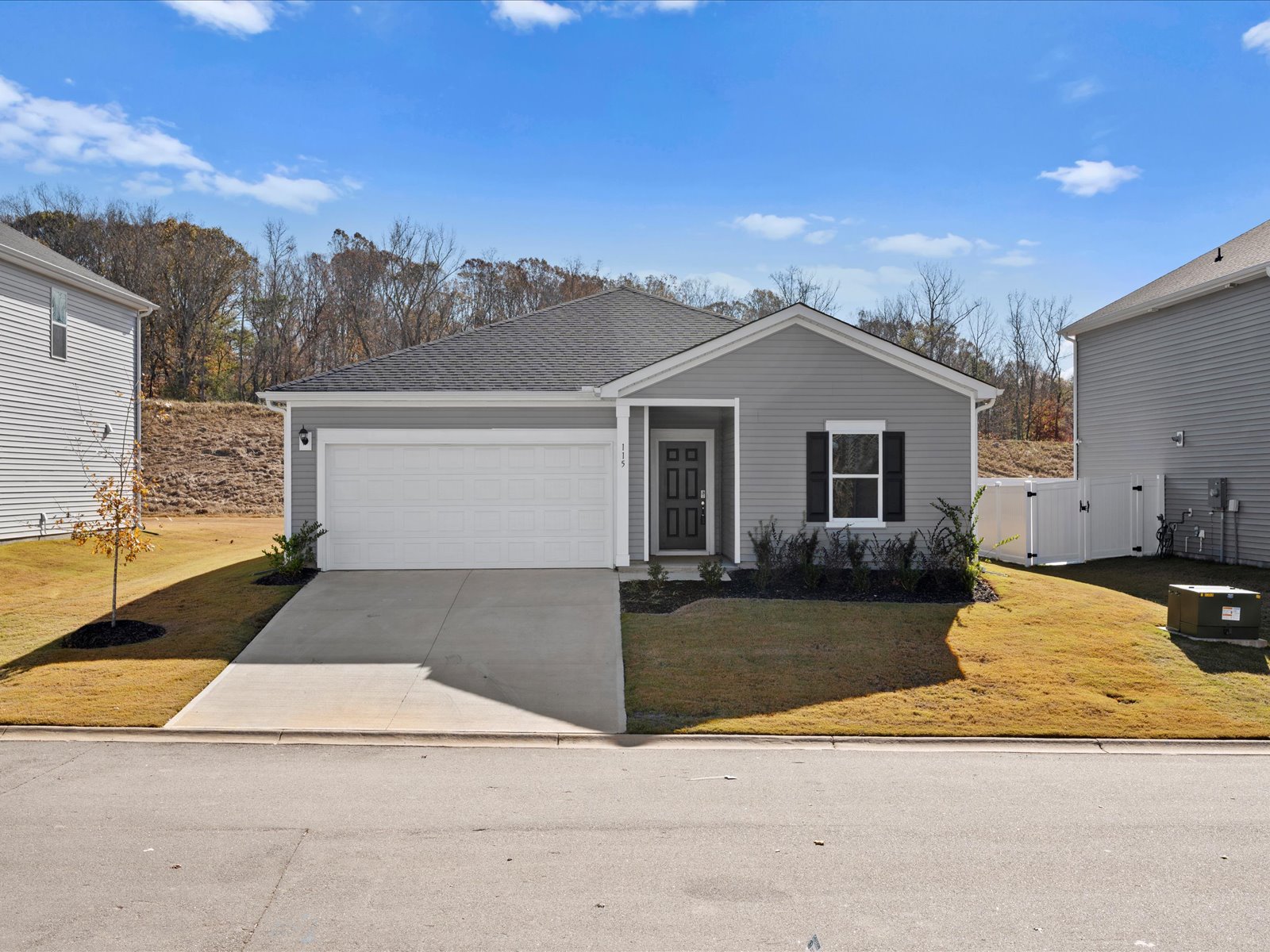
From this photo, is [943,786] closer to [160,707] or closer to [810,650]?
[810,650]

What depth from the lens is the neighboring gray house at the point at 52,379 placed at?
58.3 ft

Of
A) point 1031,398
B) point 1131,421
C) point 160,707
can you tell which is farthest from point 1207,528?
point 1031,398

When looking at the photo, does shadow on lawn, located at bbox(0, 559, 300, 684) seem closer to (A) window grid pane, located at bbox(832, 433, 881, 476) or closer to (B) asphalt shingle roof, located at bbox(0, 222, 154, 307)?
(A) window grid pane, located at bbox(832, 433, 881, 476)

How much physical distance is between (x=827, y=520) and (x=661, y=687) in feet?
20.5

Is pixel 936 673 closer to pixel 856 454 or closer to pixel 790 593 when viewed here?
pixel 790 593

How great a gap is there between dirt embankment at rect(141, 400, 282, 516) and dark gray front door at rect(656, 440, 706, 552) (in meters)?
20.6

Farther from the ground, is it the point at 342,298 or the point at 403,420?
the point at 342,298

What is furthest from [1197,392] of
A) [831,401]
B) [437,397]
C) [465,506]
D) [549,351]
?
[437,397]

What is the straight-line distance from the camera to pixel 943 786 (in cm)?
626

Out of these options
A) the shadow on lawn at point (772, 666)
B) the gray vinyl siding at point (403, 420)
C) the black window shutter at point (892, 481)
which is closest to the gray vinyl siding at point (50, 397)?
the gray vinyl siding at point (403, 420)

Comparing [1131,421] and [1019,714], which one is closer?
[1019,714]

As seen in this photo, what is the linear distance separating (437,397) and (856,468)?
283 inches

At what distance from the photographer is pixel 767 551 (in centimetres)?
1345

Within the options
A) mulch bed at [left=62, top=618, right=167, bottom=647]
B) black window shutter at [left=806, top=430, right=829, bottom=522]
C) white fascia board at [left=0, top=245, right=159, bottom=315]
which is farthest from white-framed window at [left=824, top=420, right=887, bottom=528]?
white fascia board at [left=0, top=245, right=159, bottom=315]
